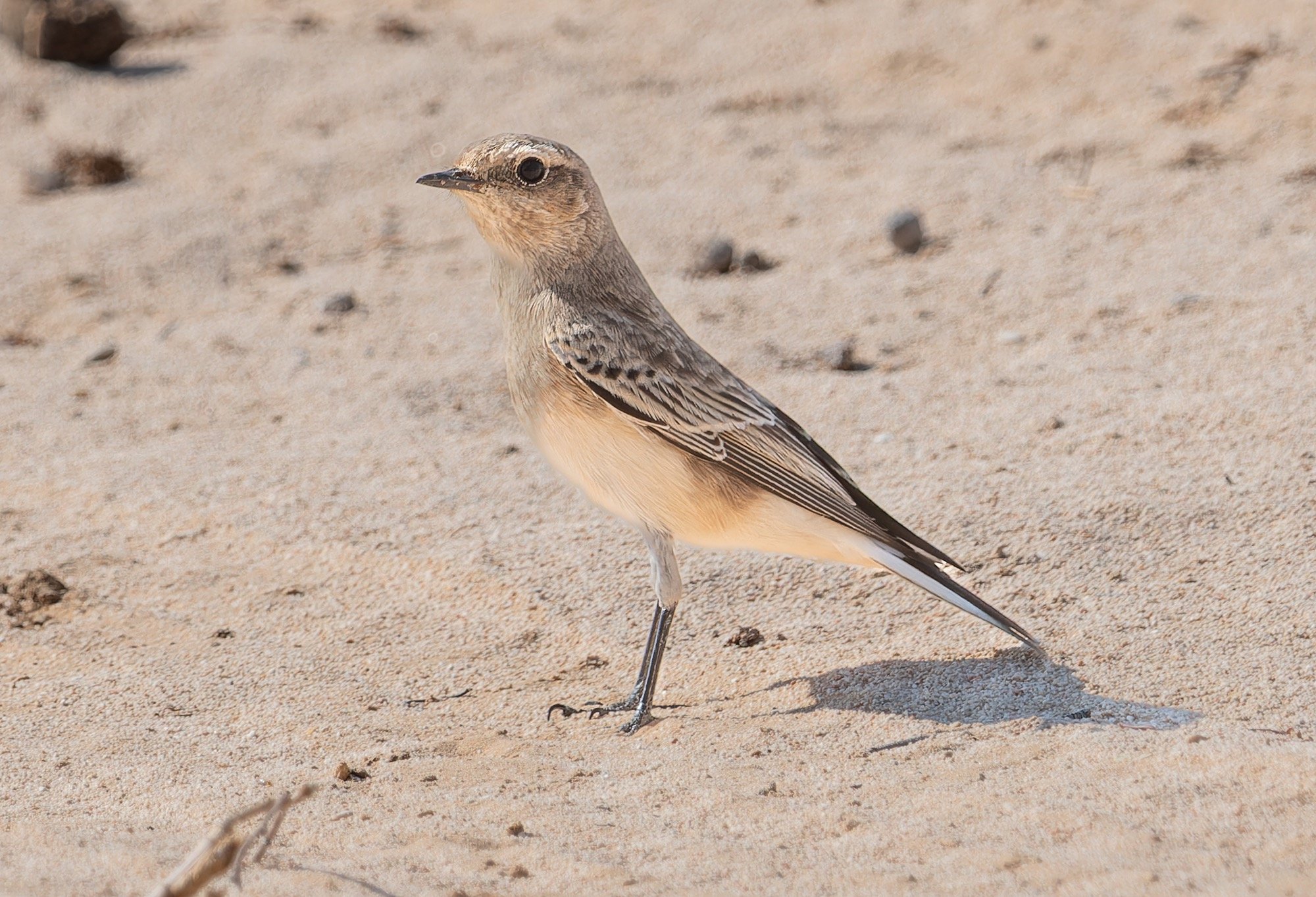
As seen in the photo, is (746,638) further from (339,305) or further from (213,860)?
(339,305)

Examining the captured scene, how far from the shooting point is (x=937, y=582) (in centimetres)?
450

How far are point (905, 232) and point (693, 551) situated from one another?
119 inches

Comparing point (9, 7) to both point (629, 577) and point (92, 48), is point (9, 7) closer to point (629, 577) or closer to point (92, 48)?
point (92, 48)

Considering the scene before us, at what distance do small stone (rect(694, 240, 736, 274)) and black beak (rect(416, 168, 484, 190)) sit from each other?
353 centimetres

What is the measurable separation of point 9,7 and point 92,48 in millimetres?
745

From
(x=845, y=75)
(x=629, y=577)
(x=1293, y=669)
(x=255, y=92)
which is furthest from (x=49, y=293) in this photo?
(x=1293, y=669)

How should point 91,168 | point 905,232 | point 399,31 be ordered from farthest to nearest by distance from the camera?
point 399,31
point 91,168
point 905,232

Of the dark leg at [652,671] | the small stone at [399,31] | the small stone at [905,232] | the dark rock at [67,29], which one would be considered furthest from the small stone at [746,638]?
the dark rock at [67,29]

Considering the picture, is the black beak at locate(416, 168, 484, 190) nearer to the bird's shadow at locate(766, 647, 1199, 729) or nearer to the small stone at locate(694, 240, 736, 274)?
the bird's shadow at locate(766, 647, 1199, 729)

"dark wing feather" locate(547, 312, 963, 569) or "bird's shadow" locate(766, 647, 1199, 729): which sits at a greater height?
"dark wing feather" locate(547, 312, 963, 569)

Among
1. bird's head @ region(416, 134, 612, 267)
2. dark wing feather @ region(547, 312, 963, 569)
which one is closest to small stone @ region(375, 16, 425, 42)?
bird's head @ region(416, 134, 612, 267)

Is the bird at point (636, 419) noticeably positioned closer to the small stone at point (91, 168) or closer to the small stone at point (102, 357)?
the small stone at point (102, 357)

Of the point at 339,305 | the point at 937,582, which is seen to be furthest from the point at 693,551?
the point at 339,305

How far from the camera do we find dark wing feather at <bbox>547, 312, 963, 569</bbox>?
4.59 metres
